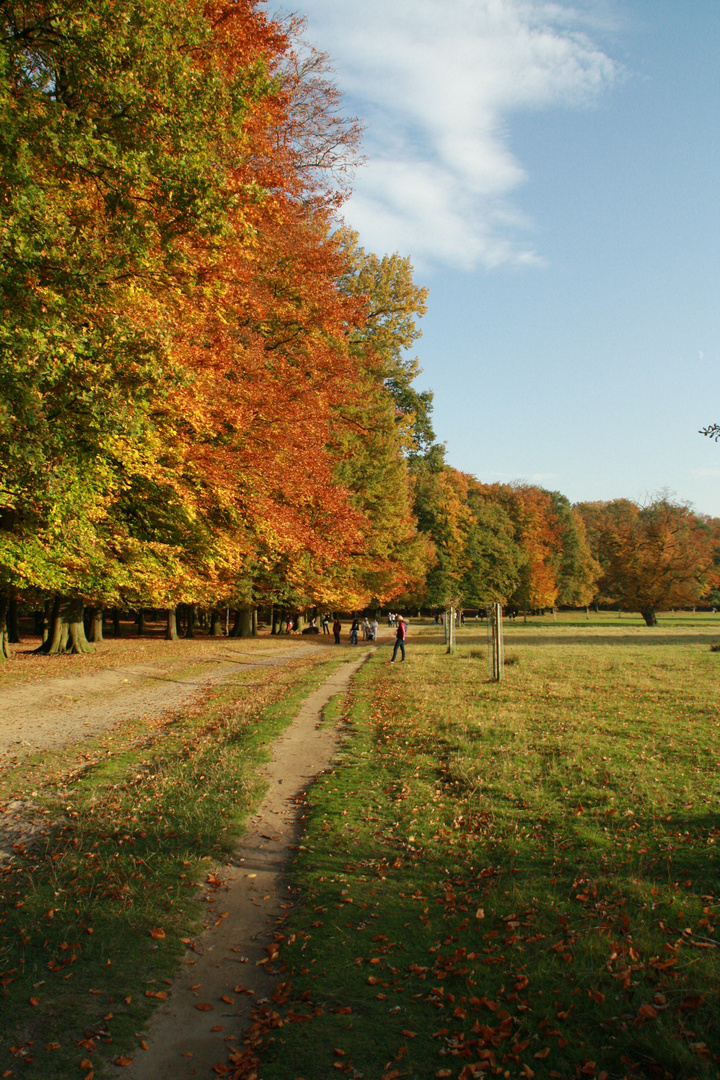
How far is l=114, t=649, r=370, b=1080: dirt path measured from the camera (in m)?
3.47

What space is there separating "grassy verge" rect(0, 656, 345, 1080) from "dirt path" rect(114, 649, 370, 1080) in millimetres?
143

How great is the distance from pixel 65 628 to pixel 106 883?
2170cm

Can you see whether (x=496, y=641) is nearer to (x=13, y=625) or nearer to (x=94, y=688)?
(x=94, y=688)

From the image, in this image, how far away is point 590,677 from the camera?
17.3 metres

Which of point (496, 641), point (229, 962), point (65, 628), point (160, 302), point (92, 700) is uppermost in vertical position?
point (160, 302)

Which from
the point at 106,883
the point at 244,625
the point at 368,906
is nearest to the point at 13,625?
the point at 244,625

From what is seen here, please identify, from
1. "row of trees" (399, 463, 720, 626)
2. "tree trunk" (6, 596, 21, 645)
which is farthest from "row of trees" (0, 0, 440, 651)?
"row of trees" (399, 463, 720, 626)

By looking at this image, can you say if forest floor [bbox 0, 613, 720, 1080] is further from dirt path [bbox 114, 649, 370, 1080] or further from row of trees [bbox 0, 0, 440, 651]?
row of trees [bbox 0, 0, 440, 651]

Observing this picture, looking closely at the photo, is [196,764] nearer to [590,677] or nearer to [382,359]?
[590,677]

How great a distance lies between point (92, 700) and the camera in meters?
14.6

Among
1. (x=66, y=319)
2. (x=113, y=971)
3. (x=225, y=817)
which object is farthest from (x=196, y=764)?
(x=66, y=319)

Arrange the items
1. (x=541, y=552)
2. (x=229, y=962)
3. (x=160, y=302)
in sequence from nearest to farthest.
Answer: (x=229, y=962), (x=160, y=302), (x=541, y=552)

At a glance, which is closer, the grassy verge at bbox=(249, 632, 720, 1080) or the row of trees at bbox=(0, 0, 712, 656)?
the grassy verge at bbox=(249, 632, 720, 1080)

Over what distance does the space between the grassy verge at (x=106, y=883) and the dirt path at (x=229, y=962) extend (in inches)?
5.6
